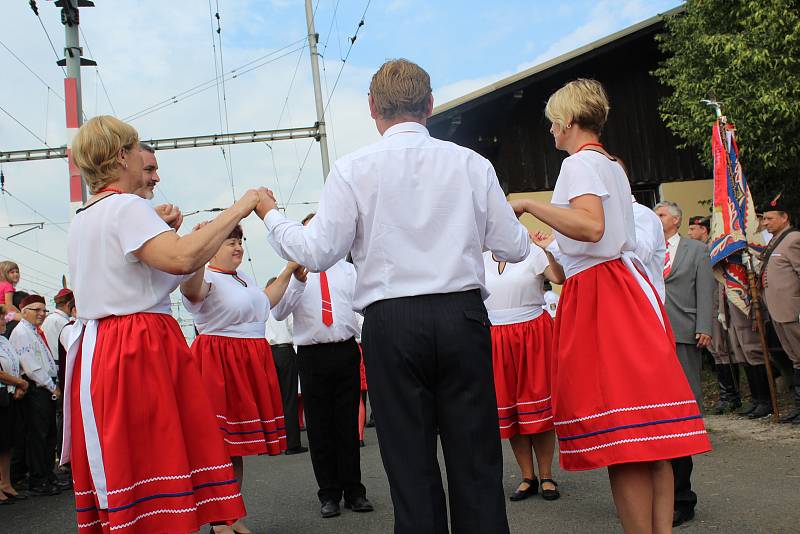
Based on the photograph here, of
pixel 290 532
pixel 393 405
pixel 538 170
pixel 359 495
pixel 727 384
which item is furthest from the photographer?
pixel 538 170

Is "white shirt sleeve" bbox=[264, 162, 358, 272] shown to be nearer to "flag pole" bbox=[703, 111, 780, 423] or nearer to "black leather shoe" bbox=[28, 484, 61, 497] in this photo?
"black leather shoe" bbox=[28, 484, 61, 497]

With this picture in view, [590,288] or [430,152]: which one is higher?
[430,152]

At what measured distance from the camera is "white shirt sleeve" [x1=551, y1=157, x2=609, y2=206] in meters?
3.54

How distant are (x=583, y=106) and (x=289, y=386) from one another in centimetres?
846

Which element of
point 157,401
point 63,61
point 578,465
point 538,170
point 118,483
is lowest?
point 578,465

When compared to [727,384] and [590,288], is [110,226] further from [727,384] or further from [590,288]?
[727,384]

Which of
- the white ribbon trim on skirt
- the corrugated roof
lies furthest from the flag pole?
the corrugated roof

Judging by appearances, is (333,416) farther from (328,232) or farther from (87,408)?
(328,232)

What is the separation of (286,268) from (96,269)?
267cm

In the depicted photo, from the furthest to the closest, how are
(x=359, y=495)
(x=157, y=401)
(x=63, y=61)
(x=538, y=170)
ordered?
(x=538, y=170)
(x=63, y=61)
(x=359, y=495)
(x=157, y=401)

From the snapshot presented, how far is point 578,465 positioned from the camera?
357 centimetres

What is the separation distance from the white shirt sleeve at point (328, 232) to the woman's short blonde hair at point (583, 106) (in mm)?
1265

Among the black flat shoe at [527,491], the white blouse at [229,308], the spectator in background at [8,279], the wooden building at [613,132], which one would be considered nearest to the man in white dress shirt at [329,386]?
the white blouse at [229,308]

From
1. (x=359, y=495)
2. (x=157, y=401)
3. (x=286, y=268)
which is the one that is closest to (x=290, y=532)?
(x=359, y=495)
